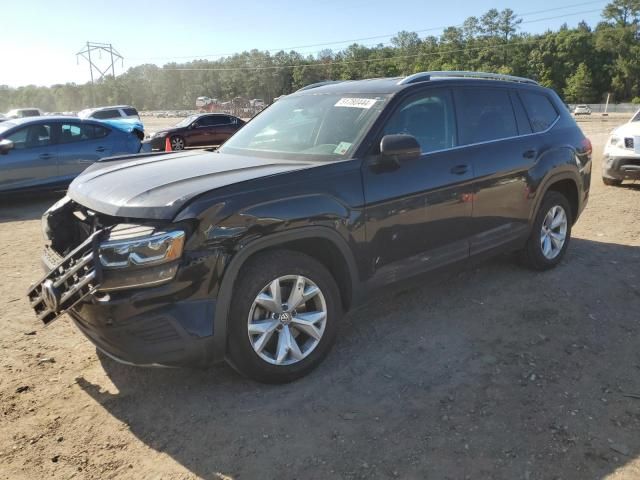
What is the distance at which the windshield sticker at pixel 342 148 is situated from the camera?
144 inches

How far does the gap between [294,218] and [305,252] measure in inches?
14.0

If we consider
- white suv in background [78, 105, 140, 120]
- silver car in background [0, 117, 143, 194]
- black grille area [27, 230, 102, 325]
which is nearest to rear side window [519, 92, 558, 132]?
black grille area [27, 230, 102, 325]

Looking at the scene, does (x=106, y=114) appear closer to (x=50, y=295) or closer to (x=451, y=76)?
(x=451, y=76)

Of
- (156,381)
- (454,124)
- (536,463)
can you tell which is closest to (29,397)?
(156,381)

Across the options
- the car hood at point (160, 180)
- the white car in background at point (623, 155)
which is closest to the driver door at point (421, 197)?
the car hood at point (160, 180)

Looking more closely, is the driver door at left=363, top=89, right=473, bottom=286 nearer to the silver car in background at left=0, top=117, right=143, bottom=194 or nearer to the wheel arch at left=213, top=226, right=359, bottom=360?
the wheel arch at left=213, top=226, right=359, bottom=360

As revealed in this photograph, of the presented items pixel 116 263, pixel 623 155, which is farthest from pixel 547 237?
pixel 623 155

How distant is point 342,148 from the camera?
3686mm

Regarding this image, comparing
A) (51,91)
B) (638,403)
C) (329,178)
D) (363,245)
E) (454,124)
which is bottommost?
(638,403)

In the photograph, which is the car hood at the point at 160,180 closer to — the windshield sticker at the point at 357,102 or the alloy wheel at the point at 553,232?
the windshield sticker at the point at 357,102

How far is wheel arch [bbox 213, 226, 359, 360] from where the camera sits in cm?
298

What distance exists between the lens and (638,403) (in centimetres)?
313

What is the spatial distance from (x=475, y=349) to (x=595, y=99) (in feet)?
339

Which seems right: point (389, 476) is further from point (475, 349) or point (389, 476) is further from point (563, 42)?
point (563, 42)
